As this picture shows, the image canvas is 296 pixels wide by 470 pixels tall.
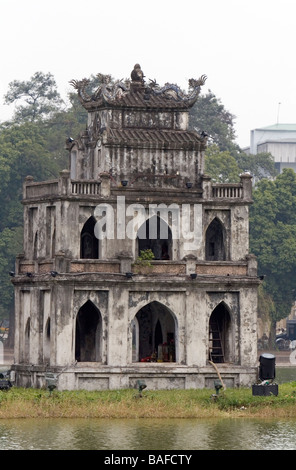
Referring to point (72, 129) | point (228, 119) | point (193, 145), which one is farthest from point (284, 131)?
point (193, 145)

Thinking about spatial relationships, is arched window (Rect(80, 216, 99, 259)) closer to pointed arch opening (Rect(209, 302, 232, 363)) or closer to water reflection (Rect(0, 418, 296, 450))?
pointed arch opening (Rect(209, 302, 232, 363))

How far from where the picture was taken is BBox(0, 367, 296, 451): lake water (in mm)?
42438

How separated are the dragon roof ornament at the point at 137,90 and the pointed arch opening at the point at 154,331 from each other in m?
7.55

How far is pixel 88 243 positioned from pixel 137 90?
19.5 feet

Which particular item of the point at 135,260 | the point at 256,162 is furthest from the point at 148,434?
the point at 256,162

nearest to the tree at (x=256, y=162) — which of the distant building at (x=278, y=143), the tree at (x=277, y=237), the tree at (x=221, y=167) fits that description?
the tree at (x=221, y=167)

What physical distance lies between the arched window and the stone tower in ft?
0.12

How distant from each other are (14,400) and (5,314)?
2183 inches

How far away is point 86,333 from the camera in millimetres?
57375

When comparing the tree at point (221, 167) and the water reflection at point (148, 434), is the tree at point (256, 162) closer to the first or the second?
the tree at point (221, 167)

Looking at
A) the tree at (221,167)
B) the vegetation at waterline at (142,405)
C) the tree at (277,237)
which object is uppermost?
the tree at (221,167)

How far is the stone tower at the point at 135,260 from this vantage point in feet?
176

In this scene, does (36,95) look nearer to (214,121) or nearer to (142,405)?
(214,121)

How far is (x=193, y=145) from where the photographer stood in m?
56.9
